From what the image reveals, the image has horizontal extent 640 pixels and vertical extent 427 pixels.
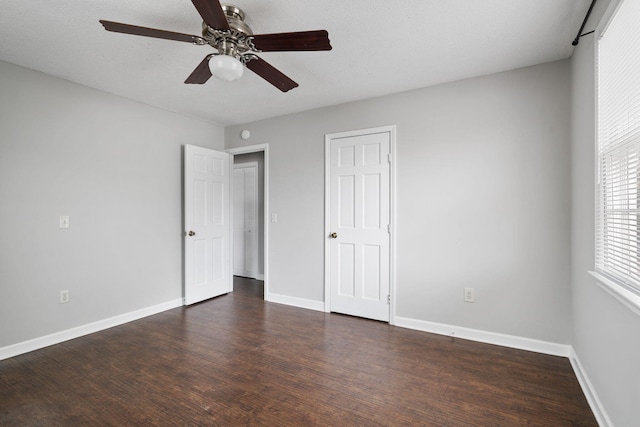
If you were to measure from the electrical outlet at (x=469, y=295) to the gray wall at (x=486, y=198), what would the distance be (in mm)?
39

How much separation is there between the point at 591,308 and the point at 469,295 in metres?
1.01

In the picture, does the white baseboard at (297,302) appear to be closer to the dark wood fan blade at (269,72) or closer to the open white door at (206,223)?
the open white door at (206,223)

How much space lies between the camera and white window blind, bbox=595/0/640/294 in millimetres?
1379

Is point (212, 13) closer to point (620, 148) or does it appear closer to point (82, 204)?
point (620, 148)

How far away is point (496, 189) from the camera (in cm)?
278

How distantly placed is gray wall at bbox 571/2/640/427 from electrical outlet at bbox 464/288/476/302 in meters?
0.74

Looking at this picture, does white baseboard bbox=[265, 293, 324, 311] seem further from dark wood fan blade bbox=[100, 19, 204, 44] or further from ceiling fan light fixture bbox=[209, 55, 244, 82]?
dark wood fan blade bbox=[100, 19, 204, 44]

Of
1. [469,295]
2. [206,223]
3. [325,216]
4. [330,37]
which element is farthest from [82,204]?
[469,295]

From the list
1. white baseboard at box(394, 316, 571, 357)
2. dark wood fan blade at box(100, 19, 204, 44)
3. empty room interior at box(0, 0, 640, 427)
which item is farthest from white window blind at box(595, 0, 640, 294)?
dark wood fan blade at box(100, 19, 204, 44)

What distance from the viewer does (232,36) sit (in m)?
1.77

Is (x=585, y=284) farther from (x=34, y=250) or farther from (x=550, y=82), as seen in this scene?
(x=34, y=250)

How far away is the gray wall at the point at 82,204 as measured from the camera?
2.60 metres

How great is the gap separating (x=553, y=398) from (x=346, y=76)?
9.68 ft

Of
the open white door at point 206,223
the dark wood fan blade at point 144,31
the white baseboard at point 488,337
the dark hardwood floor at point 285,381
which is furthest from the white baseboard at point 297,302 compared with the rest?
the dark wood fan blade at point 144,31
